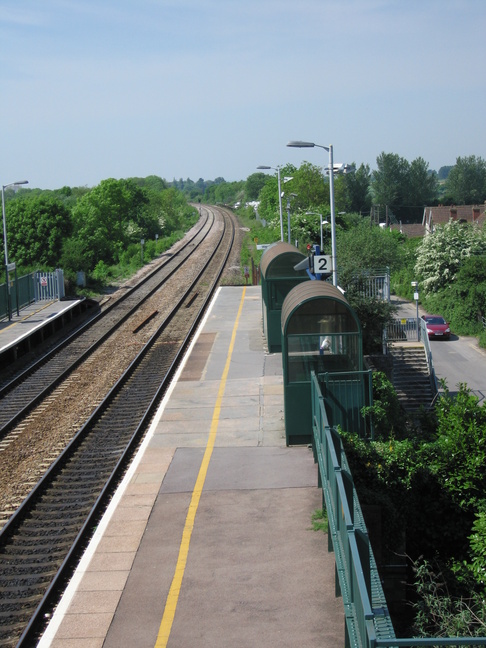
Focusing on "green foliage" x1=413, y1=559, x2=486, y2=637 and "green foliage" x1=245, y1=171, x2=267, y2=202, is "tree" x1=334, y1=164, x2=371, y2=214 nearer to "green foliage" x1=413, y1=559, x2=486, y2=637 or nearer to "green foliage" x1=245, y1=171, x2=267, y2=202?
"green foliage" x1=245, y1=171, x2=267, y2=202

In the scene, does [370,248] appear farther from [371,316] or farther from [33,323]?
[33,323]

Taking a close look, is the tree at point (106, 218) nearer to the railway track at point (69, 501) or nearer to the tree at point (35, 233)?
the tree at point (35, 233)

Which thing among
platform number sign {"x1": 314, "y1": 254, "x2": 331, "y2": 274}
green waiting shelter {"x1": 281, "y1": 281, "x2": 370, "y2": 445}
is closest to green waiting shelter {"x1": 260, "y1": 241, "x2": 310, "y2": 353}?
platform number sign {"x1": 314, "y1": 254, "x2": 331, "y2": 274}

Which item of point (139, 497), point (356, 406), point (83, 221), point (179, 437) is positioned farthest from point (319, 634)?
point (83, 221)

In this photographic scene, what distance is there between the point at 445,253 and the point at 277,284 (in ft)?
89.9

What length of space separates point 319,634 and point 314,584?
1105 millimetres

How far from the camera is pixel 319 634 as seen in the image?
8016 mm

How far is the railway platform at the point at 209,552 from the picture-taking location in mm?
8281

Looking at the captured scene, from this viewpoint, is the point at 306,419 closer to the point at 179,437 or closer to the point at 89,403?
the point at 179,437

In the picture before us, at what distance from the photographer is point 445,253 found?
4856cm

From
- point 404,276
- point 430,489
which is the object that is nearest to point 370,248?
point 404,276

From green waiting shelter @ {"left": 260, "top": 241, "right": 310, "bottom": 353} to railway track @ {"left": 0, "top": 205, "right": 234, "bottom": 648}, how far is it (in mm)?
3032

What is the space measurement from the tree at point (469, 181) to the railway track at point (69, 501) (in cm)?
11704

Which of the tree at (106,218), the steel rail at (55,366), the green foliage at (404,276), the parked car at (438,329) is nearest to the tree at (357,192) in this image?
the tree at (106,218)
